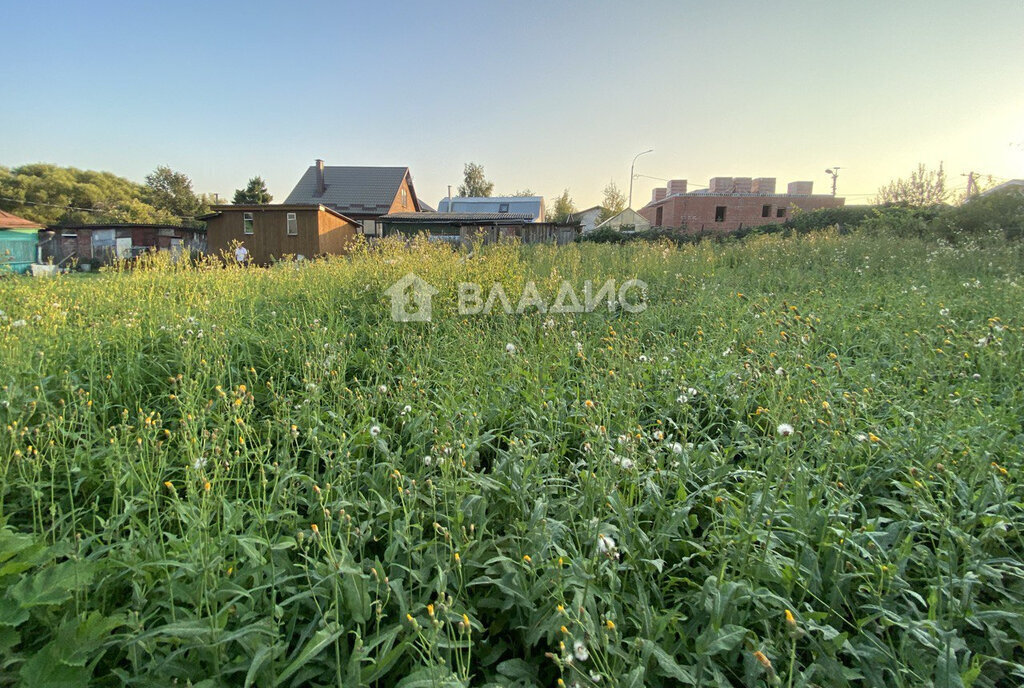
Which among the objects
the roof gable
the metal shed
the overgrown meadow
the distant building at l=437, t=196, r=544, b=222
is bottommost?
the overgrown meadow

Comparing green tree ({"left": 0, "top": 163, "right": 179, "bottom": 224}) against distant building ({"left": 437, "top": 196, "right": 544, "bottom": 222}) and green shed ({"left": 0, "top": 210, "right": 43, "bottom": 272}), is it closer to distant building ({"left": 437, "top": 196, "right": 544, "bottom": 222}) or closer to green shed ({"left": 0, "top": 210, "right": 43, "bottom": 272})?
green shed ({"left": 0, "top": 210, "right": 43, "bottom": 272})

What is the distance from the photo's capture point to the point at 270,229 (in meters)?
21.6

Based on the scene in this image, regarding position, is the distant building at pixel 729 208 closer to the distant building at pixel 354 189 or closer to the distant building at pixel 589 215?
the distant building at pixel 589 215

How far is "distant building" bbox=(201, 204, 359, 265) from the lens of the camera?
69.9ft

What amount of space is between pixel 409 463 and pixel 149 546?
2.89ft

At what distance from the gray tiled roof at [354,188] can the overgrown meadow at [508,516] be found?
31922 mm

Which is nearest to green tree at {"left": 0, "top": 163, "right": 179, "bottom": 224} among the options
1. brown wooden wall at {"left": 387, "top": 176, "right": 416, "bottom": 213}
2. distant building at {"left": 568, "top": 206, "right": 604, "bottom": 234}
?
brown wooden wall at {"left": 387, "top": 176, "right": 416, "bottom": 213}

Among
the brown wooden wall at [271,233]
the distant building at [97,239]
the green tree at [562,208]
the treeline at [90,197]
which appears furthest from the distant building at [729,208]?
the treeline at [90,197]

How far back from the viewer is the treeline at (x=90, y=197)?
128ft

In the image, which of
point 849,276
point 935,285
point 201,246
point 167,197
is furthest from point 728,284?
point 167,197

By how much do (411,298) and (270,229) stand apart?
20953 millimetres

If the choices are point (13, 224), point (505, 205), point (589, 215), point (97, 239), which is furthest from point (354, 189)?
point (589, 215)

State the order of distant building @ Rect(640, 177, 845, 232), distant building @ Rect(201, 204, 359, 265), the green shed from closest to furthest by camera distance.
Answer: distant building @ Rect(201, 204, 359, 265) → the green shed → distant building @ Rect(640, 177, 845, 232)

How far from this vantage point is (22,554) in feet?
3.99
